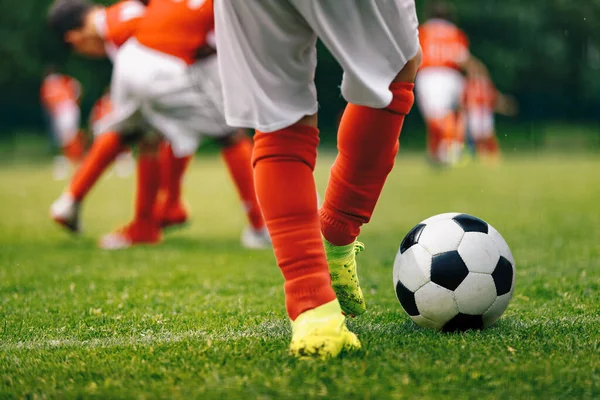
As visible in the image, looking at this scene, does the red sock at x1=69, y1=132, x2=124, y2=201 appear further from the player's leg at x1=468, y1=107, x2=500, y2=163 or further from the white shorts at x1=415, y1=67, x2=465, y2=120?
the player's leg at x1=468, y1=107, x2=500, y2=163

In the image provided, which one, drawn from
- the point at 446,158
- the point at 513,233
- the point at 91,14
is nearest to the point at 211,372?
the point at 513,233

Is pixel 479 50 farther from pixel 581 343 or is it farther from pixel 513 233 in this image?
pixel 581 343

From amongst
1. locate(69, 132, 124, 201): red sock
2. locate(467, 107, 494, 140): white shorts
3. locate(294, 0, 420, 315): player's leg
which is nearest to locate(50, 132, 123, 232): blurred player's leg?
locate(69, 132, 124, 201): red sock

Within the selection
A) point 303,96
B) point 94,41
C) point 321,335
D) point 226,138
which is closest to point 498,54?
point 94,41

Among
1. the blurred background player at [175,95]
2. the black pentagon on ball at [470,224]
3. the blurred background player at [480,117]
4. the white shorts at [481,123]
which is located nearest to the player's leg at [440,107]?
the blurred background player at [480,117]

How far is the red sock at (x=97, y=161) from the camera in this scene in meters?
5.16

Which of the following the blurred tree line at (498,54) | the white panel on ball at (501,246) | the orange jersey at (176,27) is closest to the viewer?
the white panel on ball at (501,246)

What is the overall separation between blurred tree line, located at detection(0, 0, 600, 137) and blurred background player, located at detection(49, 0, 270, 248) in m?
21.3

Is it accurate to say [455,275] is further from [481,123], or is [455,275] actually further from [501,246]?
[481,123]

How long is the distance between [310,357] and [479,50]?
2937cm

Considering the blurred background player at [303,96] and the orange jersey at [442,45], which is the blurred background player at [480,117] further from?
the blurred background player at [303,96]

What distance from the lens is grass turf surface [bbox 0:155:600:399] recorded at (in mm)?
1776

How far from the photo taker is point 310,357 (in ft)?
6.46

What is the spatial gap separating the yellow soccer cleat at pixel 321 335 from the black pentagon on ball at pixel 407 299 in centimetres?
43
